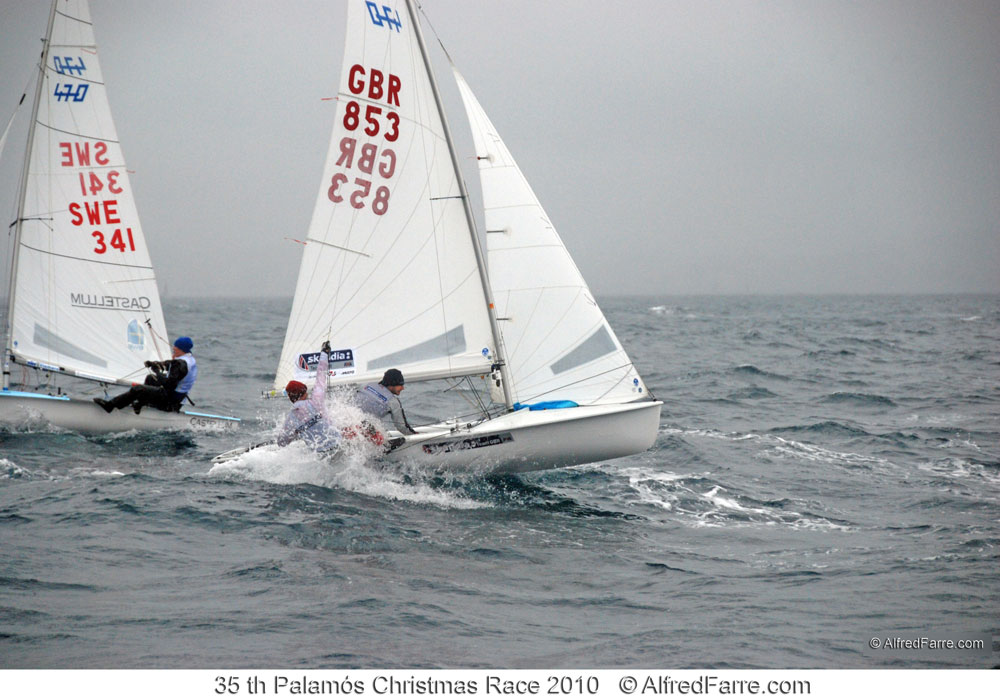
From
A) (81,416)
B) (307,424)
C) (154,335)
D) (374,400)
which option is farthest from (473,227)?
(154,335)

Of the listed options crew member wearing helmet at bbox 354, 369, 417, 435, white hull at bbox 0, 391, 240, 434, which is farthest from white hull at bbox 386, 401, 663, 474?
white hull at bbox 0, 391, 240, 434

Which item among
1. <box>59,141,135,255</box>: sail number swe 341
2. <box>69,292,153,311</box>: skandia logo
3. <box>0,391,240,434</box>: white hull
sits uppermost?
<box>59,141,135,255</box>: sail number swe 341

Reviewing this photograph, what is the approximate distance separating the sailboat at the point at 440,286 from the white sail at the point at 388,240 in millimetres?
16

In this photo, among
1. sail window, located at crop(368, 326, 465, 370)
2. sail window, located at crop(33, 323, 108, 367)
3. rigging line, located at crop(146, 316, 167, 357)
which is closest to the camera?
sail window, located at crop(368, 326, 465, 370)

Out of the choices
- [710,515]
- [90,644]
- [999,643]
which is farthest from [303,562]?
[999,643]

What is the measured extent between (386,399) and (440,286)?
1.46 meters

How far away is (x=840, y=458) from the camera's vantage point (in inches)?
501

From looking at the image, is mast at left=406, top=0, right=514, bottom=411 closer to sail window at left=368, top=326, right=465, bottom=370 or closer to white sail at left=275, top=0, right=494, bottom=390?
white sail at left=275, top=0, right=494, bottom=390

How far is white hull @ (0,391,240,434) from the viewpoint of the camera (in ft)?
40.2

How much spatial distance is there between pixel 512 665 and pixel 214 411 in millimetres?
11884

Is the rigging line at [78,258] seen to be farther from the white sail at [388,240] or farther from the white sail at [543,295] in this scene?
the white sail at [543,295]

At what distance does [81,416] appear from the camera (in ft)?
41.0

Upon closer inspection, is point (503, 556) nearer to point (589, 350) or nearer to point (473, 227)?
point (589, 350)

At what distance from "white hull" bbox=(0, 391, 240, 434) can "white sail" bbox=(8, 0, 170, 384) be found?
4.77 feet
